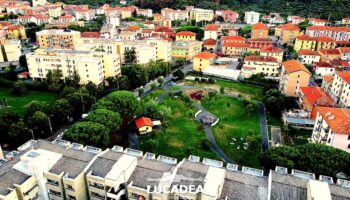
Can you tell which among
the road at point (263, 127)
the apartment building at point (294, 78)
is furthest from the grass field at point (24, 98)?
the apartment building at point (294, 78)

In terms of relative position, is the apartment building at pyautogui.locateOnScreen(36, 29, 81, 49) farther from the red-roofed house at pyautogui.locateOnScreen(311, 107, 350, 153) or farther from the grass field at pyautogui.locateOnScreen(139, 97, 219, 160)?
the red-roofed house at pyautogui.locateOnScreen(311, 107, 350, 153)

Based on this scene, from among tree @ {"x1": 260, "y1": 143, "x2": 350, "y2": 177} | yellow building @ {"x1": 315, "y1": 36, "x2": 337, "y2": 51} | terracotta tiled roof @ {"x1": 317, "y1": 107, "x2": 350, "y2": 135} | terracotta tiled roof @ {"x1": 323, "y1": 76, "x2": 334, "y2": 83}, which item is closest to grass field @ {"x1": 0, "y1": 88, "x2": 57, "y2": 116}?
tree @ {"x1": 260, "y1": 143, "x2": 350, "y2": 177}

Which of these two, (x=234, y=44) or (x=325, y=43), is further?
(x=234, y=44)

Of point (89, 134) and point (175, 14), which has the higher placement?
point (175, 14)

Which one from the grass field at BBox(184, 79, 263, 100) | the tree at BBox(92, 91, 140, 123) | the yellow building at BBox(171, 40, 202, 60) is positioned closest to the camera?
the tree at BBox(92, 91, 140, 123)

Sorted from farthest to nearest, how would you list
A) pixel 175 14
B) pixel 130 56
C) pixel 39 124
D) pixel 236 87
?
pixel 175 14, pixel 130 56, pixel 236 87, pixel 39 124

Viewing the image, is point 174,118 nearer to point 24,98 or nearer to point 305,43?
point 24,98

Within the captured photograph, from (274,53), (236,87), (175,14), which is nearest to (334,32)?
(274,53)
